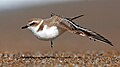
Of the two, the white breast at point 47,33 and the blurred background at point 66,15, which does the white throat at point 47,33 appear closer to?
the white breast at point 47,33

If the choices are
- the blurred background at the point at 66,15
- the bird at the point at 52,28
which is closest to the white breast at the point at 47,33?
the bird at the point at 52,28

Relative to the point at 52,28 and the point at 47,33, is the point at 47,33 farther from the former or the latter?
the point at 52,28

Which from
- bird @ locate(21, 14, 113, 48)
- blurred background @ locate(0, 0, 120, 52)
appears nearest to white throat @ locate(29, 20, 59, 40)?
bird @ locate(21, 14, 113, 48)

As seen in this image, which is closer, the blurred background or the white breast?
the white breast

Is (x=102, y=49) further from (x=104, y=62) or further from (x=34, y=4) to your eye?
(x=34, y=4)

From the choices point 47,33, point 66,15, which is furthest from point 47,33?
point 66,15

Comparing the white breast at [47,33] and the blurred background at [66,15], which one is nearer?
the white breast at [47,33]

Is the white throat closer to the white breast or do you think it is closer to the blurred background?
the white breast
